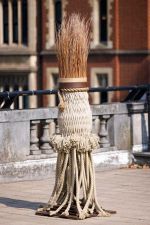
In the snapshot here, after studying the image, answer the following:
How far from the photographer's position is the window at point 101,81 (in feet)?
145

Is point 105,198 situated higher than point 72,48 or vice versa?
point 72,48

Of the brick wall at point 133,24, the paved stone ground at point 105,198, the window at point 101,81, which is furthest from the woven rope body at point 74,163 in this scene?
the window at point 101,81

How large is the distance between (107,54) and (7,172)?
3090cm

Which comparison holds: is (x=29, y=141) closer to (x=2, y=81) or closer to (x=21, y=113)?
(x=21, y=113)

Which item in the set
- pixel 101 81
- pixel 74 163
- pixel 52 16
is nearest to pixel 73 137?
pixel 74 163

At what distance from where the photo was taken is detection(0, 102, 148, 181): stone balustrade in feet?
44.7

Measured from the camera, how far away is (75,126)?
10758 millimetres

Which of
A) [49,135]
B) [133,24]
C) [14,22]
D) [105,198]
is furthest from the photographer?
[14,22]

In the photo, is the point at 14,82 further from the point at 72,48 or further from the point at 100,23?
the point at 72,48

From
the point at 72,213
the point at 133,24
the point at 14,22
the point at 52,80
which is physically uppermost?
the point at 14,22

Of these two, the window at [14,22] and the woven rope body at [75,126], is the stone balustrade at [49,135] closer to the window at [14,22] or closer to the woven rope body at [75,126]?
the woven rope body at [75,126]

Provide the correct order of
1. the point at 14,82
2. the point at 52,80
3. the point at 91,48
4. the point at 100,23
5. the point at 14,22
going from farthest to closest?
the point at 14,22
the point at 14,82
the point at 52,80
the point at 100,23
the point at 91,48

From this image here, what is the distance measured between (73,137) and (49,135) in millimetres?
3860

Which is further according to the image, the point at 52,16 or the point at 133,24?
the point at 52,16
